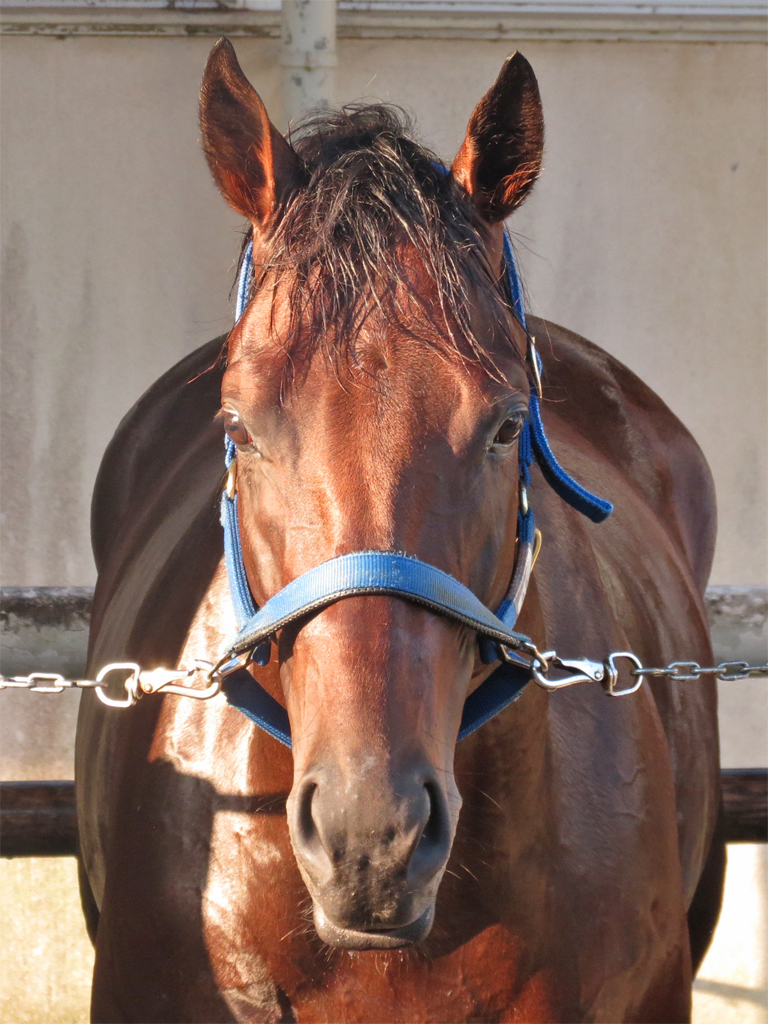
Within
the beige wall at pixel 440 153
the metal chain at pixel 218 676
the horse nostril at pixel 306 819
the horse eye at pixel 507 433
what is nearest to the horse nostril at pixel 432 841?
the horse nostril at pixel 306 819

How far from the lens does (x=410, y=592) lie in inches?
44.6

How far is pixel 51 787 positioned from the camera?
8.30 ft

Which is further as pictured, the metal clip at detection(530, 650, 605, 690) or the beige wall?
the beige wall

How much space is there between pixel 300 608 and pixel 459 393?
12.4 inches

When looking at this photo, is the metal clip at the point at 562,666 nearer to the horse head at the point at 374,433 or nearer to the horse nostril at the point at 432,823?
the horse head at the point at 374,433

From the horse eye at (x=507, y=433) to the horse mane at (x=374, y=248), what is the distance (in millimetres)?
73

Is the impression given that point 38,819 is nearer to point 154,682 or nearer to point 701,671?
point 154,682

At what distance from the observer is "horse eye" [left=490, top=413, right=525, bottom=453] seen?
1321mm

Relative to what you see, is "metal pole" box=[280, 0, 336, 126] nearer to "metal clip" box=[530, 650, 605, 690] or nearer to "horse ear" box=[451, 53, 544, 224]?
"horse ear" box=[451, 53, 544, 224]

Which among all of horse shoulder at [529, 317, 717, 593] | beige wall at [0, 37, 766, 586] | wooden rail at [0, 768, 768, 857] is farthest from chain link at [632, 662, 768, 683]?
beige wall at [0, 37, 766, 586]

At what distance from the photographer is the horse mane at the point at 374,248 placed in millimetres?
1276

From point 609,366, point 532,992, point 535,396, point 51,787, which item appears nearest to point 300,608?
point 535,396

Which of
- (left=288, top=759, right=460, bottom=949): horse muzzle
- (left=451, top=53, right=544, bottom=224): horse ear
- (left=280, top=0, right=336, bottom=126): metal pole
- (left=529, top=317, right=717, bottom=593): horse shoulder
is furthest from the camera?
(left=280, top=0, right=336, bottom=126): metal pole

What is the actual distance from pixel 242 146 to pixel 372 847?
0.98 metres
